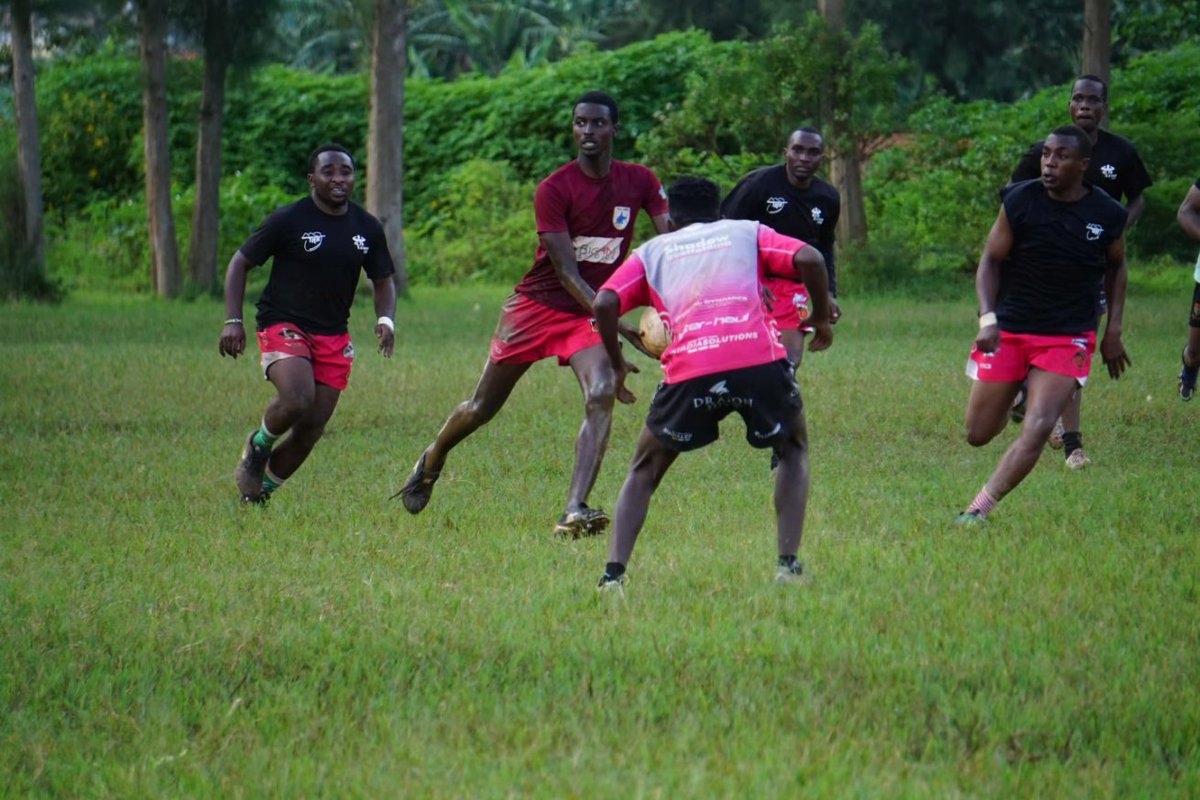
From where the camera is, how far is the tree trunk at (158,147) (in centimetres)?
2909

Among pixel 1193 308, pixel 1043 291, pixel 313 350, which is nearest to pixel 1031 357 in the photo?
pixel 1043 291

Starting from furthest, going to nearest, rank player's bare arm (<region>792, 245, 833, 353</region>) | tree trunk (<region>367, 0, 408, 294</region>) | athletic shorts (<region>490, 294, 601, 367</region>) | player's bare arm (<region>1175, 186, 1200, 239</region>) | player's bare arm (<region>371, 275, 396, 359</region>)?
tree trunk (<region>367, 0, 408, 294</region>) → player's bare arm (<region>1175, 186, 1200, 239</region>) → player's bare arm (<region>371, 275, 396, 359</region>) → athletic shorts (<region>490, 294, 601, 367</region>) → player's bare arm (<region>792, 245, 833, 353</region>)

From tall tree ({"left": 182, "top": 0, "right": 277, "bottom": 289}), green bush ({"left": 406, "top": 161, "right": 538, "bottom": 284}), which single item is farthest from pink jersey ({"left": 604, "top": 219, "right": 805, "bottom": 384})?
green bush ({"left": 406, "top": 161, "right": 538, "bottom": 284})

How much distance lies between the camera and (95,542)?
8.88m

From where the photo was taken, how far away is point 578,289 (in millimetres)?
9094

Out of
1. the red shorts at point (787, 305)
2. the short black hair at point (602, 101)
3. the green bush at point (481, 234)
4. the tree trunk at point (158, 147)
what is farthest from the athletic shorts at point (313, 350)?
the green bush at point (481, 234)

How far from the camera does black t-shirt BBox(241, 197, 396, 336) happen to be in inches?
390

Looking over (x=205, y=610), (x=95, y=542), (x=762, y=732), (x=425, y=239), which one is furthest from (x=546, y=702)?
(x=425, y=239)

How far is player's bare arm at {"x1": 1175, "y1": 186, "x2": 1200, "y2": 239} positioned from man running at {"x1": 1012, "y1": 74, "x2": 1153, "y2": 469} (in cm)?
26

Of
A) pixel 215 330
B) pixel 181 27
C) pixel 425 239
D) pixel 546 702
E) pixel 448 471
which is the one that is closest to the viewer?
pixel 546 702

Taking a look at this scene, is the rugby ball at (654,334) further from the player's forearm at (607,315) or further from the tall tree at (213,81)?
the tall tree at (213,81)

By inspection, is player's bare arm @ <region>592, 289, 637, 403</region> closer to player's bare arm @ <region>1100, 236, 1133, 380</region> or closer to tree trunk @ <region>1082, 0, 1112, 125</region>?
player's bare arm @ <region>1100, 236, 1133, 380</region>

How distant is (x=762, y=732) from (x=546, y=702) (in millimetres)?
747

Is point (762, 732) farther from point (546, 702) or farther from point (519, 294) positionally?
point (519, 294)
